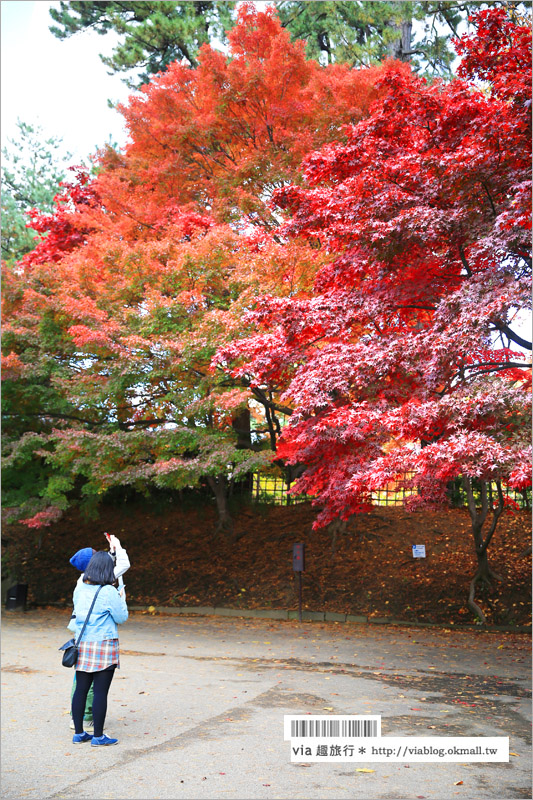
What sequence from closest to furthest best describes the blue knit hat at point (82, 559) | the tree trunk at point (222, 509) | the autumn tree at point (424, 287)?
the blue knit hat at point (82, 559) → the autumn tree at point (424, 287) → the tree trunk at point (222, 509)

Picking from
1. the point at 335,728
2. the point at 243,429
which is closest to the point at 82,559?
the point at 335,728

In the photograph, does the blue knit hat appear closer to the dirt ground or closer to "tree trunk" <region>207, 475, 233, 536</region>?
the dirt ground

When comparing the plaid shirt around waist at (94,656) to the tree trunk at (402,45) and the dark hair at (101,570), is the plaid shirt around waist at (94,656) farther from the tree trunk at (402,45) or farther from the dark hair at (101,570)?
the tree trunk at (402,45)

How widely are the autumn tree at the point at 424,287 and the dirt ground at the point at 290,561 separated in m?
3.35

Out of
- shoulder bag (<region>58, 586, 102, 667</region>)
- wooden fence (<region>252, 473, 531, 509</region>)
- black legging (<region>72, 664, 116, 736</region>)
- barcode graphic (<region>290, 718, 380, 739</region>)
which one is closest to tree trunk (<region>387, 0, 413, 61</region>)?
wooden fence (<region>252, 473, 531, 509</region>)

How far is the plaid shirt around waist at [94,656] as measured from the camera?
3.97m

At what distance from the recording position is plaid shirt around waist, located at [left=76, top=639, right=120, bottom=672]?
3.97 metres

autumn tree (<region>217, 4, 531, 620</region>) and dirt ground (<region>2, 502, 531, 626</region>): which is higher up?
autumn tree (<region>217, 4, 531, 620</region>)

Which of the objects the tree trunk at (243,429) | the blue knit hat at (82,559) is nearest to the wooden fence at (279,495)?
the tree trunk at (243,429)

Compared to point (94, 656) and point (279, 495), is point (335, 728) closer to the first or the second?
point (94, 656)

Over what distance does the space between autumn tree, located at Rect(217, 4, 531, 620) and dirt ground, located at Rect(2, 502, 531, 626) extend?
3349 mm

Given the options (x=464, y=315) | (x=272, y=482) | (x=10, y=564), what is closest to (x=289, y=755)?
(x=464, y=315)

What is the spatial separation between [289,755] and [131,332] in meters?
6.60

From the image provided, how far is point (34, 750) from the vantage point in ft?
13.0
